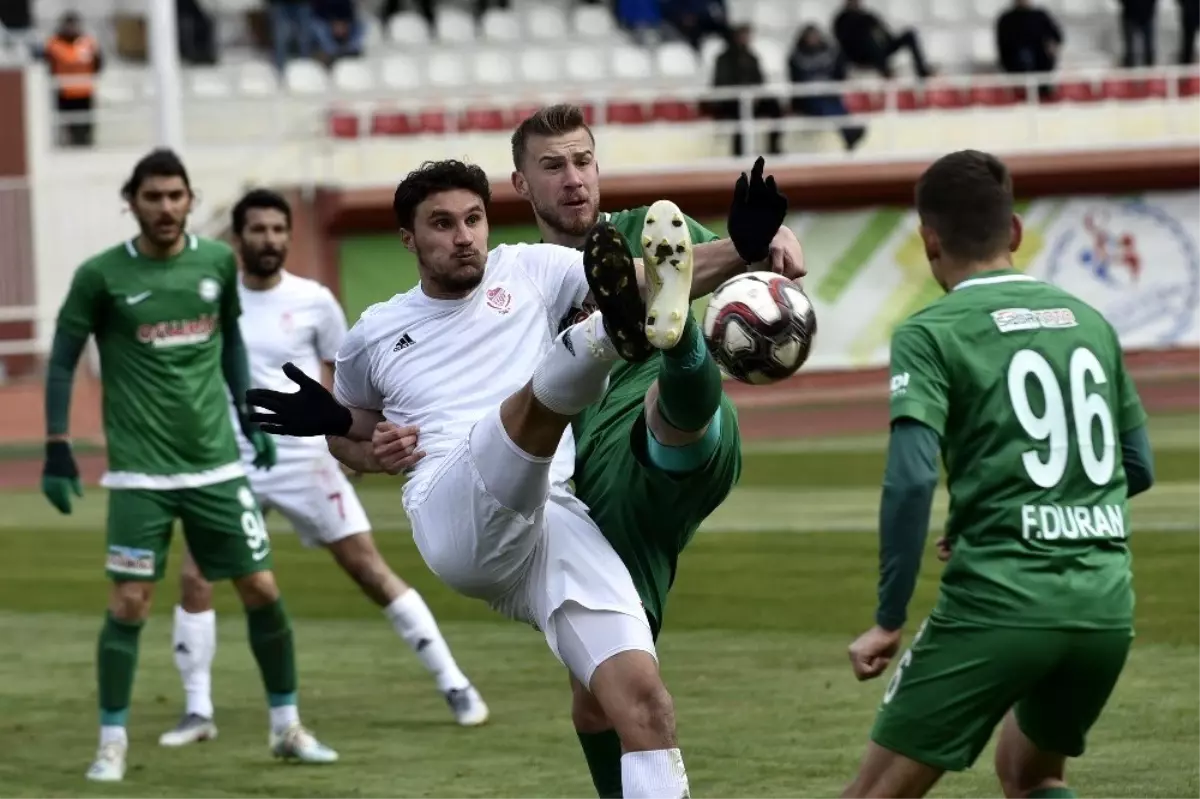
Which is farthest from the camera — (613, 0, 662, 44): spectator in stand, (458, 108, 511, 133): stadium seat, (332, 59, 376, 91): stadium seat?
(613, 0, 662, 44): spectator in stand

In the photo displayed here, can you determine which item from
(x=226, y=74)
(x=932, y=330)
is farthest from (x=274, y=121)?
(x=932, y=330)

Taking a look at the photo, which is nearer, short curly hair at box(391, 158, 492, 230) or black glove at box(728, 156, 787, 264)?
black glove at box(728, 156, 787, 264)

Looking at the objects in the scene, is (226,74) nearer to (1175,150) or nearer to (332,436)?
(1175,150)

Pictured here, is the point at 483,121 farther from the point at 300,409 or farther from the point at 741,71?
the point at 300,409

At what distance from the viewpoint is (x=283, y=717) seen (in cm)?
905

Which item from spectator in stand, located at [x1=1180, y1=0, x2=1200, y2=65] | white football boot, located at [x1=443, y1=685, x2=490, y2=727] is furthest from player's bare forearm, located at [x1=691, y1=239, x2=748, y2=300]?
spectator in stand, located at [x1=1180, y1=0, x2=1200, y2=65]

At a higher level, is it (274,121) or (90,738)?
(274,121)

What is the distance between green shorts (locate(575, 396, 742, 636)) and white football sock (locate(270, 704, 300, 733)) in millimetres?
2970

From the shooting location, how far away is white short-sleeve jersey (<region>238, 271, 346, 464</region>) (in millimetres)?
10531

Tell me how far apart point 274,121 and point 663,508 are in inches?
841

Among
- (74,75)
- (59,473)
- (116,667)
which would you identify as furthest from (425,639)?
(74,75)

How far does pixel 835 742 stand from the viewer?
344 inches

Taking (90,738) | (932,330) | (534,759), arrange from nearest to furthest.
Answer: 1. (932,330)
2. (534,759)
3. (90,738)

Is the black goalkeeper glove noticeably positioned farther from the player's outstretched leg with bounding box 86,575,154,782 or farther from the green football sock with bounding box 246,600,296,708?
the green football sock with bounding box 246,600,296,708
